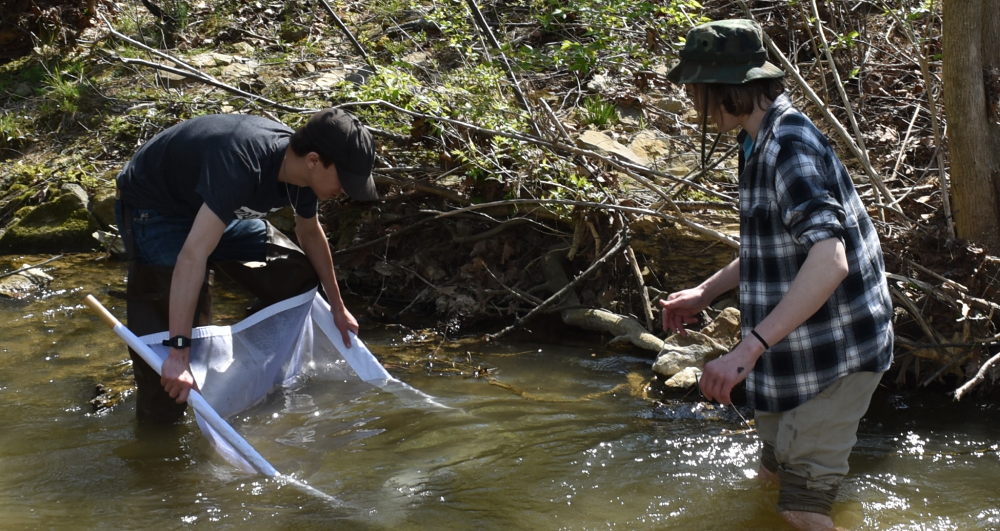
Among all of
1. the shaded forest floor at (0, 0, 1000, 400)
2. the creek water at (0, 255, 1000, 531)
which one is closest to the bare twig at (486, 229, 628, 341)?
the shaded forest floor at (0, 0, 1000, 400)

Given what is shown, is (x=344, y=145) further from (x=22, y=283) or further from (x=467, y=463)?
(x=22, y=283)

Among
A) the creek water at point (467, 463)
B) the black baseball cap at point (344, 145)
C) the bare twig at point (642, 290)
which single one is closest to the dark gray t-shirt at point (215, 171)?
the black baseball cap at point (344, 145)

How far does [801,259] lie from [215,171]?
7.03 ft

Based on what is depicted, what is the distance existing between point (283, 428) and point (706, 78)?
2.55m

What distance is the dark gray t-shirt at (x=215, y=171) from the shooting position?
3.19m

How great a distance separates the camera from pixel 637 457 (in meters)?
3.73

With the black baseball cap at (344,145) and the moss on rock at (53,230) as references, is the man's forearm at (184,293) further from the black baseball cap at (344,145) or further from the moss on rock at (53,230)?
the moss on rock at (53,230)

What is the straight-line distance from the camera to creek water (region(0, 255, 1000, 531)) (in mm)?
3201

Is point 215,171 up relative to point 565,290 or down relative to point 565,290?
up

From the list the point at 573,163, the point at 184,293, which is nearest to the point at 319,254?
the point at 184,293

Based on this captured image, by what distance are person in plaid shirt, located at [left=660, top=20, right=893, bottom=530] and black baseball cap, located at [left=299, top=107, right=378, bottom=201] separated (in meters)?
1.30

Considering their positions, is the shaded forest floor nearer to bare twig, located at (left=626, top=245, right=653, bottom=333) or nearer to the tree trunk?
bare twig, located at (left=626, top=245, right=653, bottom=333)

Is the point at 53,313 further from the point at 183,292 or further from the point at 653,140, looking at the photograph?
the point at 653,140

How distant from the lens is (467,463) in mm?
3662
